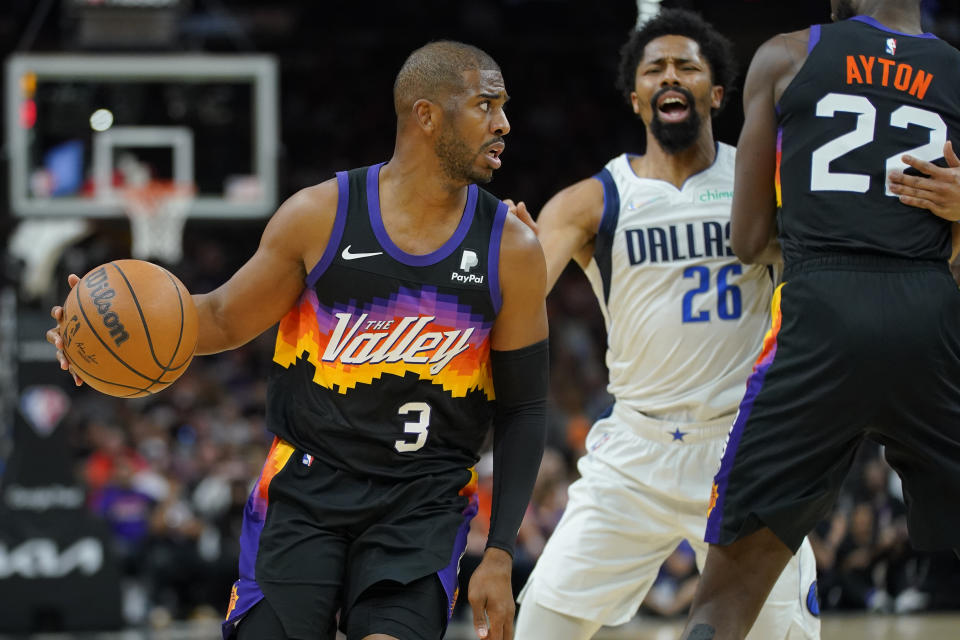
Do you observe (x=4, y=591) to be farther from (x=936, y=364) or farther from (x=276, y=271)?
(x=936, y=364)

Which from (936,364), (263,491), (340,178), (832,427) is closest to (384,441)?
(263,491)

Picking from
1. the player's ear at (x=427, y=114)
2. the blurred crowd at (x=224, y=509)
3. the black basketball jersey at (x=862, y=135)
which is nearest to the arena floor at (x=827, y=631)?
the blurred crowd at (x=224, y=509)

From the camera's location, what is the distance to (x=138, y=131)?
10727 millimetres

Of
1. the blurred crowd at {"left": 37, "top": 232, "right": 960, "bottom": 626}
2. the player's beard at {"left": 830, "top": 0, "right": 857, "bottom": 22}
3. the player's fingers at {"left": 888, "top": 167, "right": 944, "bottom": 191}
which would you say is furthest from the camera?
the blurred crowd at {"left": 37, "top": 232, "right": 960, "bottom": 626}

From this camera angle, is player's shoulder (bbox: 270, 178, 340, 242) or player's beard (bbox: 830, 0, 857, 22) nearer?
player's shoulder (bbox: 270, 178, 340, 242)

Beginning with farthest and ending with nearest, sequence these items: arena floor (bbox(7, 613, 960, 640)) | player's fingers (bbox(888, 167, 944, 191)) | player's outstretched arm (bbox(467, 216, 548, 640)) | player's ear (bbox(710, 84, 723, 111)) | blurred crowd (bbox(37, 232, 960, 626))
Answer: blurred crowd (bbox(37, 232, 960, 626)), arena floor (bbox(7, 613, 960, 640)), player's ear (bbox(710, 84, 723, 111)), player's outstretched arm (bbox(467, 216, 548, 640)), player's fingers (bbox(888, 167, 944, 191))

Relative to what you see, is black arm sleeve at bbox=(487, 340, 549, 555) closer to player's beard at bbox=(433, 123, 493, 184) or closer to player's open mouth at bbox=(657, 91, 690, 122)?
player's beard at bbox=(433, 123, 493, 184)

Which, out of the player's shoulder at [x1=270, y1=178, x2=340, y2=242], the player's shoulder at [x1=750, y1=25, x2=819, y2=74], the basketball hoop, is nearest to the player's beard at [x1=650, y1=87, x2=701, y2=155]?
the player's shoulder at [x1=750, y1=25, x2=819, y2=74]

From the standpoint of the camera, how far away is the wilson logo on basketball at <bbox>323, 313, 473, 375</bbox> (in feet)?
12.0

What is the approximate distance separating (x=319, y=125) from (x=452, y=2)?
3.00m

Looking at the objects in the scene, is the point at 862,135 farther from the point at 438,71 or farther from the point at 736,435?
the point at 438,71

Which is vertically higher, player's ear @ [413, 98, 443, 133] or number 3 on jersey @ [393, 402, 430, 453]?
player's ear @ [413, 98, 443, 133]

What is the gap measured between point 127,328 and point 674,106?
87.6 inches

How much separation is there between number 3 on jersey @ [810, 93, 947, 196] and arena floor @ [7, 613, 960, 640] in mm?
5803
